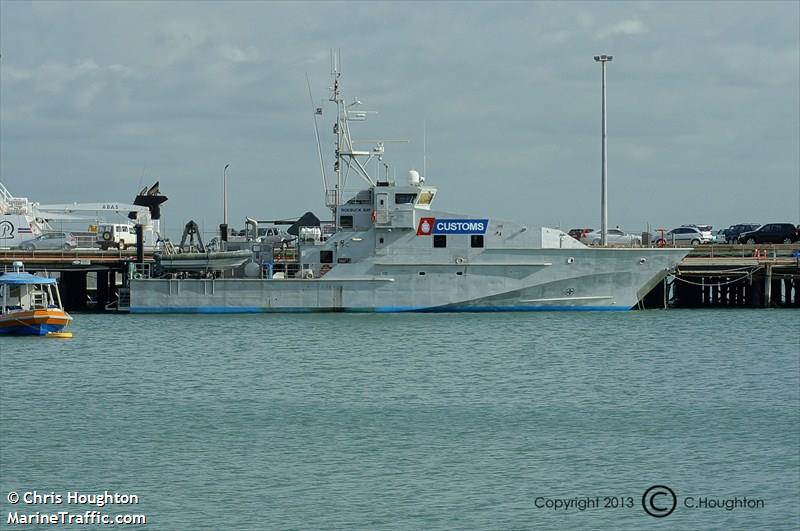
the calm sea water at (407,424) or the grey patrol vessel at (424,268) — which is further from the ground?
the grey patrol vessel at (424,268)

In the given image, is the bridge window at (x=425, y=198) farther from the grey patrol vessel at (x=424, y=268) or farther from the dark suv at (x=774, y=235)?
the dark suv at (x=774, y=235)

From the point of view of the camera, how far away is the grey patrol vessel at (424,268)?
2174 inches

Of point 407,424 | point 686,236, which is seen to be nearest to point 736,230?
point 686,236

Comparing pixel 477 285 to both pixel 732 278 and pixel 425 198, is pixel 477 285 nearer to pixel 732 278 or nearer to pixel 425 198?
pixel 425 198

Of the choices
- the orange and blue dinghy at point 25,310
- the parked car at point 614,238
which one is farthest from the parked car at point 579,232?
the orange and blue dinghy at point 25,310

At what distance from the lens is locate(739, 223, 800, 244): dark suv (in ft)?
251

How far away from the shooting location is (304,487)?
1019 inches

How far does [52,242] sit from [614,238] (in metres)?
29.9

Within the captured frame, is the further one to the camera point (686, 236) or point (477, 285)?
point (686, 236)

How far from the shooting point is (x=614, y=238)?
7406cm

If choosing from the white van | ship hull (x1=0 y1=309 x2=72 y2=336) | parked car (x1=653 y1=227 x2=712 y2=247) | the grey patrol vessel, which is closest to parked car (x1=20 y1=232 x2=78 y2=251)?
the white van

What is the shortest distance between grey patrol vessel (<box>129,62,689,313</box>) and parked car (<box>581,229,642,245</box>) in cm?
1087

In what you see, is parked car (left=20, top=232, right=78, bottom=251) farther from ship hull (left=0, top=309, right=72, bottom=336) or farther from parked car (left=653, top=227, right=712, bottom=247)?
parked car (left=653, top=227, right=712, bottom=247)

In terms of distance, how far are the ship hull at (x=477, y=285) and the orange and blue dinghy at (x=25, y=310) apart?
871 cm
